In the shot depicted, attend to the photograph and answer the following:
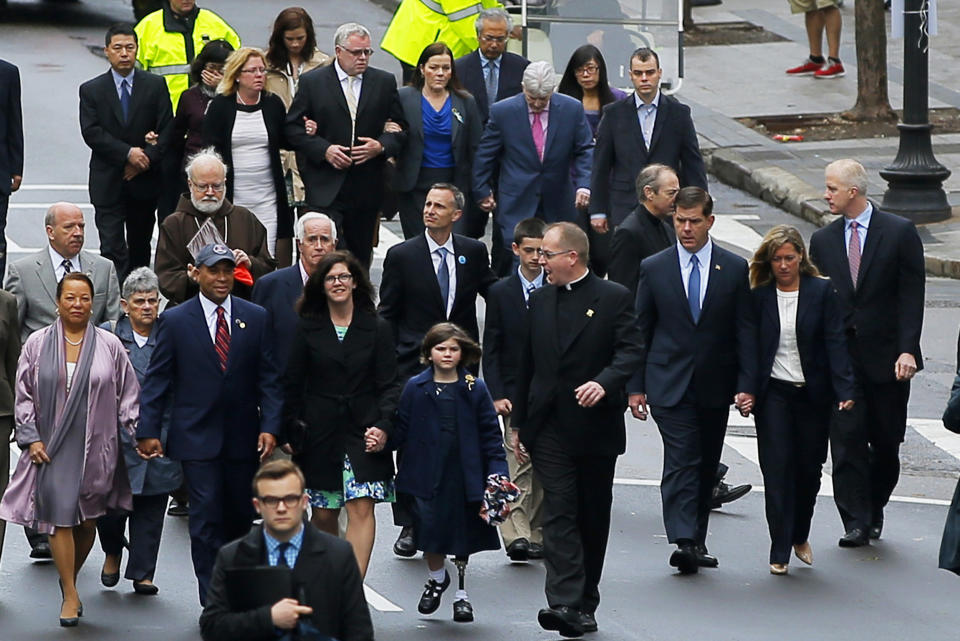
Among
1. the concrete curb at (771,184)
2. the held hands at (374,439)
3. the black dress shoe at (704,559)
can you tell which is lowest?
the concrete curb at (771,184)

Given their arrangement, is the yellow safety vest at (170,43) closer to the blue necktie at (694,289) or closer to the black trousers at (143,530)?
the blue necktie at (694,289)

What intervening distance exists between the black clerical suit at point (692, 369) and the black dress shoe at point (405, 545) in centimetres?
145

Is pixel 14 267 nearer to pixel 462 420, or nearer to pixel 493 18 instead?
pixel 462 420

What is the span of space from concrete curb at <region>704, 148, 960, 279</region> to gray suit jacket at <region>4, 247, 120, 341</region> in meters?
9.92

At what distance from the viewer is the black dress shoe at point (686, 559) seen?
11555 mm

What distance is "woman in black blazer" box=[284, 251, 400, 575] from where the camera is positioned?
10.8m

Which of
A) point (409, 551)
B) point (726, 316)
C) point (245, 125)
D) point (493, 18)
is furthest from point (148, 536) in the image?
point (493, 18)

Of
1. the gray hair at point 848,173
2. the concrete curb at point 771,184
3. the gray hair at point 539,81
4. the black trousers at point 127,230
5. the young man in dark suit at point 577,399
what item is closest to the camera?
the young man in dark suit at point 577,399

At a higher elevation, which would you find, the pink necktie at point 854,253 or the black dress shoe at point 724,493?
the pink necktie at point 854,253

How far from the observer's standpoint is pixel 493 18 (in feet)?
53.5

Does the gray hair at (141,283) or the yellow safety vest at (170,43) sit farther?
the yellow safety vest at (170,43)

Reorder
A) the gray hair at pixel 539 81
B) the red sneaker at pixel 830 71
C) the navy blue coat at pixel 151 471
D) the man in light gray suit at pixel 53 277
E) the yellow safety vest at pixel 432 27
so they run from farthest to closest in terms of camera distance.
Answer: the red sneaker at pixel 830 71 → the yellow safety vest at pixel 432 27 → the gray hair at pixel 539 81 → the man in light gray suit at pixel 53 277 → the navy blue coat at pixel 151 471

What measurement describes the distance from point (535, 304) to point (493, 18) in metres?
5.96

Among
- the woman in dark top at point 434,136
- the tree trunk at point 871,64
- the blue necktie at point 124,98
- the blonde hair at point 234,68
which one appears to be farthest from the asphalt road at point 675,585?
the tree trunk at point 871,64
